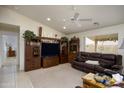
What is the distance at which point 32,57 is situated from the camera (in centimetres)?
590

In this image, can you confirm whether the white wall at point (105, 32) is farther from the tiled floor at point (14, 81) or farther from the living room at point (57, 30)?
the tiled floor at point (14, 81)

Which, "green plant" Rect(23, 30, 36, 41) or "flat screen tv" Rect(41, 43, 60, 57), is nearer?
"green plant" Rect(23, 30, 36, 41)

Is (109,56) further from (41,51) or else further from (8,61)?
(8,61)

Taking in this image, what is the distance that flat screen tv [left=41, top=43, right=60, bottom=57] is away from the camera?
21.5 ft

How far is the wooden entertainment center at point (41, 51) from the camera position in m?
5.78

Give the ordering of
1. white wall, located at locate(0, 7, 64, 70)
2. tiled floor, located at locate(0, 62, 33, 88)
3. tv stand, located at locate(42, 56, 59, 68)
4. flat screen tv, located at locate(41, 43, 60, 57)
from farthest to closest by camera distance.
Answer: flat screen tv, located at locate(41, 43, 60, 57)
tv stand, located at locate(42, 56, 59, 68)
white wall, located at locate(0, 7, 64, 70)
tiled floor, located at locate(0, 62, 33, 88)

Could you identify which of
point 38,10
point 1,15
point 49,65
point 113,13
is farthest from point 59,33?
point 113,13

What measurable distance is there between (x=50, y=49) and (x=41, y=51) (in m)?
0.62

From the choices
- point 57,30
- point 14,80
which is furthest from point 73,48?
point 14,80

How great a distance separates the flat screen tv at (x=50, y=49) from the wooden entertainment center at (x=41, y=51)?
0.41 ft

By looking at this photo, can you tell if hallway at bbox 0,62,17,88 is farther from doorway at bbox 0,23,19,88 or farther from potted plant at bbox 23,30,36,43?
potted plant at bbox 23,30,36,43

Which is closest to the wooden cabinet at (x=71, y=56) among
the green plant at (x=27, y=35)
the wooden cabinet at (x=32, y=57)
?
the wooden cabinet at (x=32, y=57)

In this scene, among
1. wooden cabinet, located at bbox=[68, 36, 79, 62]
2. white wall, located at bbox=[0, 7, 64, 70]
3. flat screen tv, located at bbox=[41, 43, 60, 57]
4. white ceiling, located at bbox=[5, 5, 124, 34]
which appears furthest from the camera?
wooden cabinet, located at bbox=[68, 36, 79, 62]

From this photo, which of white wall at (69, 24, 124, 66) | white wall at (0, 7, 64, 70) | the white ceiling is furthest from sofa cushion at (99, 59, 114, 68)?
white wall at (0, 7, 64, 70)
